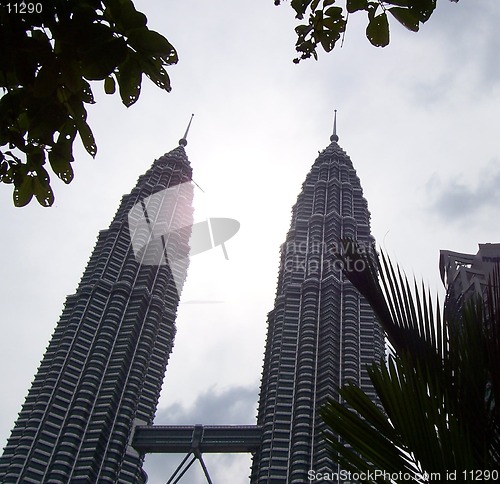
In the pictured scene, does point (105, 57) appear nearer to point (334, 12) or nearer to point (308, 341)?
point (334, 12)

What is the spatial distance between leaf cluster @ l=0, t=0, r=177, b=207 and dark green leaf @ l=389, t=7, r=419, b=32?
1.25 meters

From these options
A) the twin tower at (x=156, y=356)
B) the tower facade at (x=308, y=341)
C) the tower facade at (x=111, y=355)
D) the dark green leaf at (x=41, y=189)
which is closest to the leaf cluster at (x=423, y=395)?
the dark green leaf at (x=41, y=189)

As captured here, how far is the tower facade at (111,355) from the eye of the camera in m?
76.2

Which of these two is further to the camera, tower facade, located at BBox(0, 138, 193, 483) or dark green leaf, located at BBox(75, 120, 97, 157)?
tower facade, located at BBox(0, 138, 193, 483)

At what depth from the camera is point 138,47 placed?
2.97 meters

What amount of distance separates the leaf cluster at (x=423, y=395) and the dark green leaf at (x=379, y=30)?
1206 millimetres

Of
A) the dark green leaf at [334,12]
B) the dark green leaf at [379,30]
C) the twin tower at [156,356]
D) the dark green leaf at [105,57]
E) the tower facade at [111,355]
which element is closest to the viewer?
the dark green leaf at [105,57]

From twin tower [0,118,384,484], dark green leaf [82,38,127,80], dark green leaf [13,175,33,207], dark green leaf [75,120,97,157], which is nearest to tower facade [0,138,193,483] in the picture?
twin tower [0,118,384,484]

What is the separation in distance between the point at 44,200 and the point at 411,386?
2.17 m

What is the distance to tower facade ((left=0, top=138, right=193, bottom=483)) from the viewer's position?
3002 inches

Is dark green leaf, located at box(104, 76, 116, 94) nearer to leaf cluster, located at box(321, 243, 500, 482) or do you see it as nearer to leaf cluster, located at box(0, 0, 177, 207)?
leaf cluster, located at box(0, 0, 177, 207)

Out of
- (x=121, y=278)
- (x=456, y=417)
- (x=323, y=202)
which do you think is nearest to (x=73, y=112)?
(x=456, y=417)

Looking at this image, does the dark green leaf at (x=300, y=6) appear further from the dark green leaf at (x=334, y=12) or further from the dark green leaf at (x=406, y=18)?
the dark green leaf at (x=406, y=18)

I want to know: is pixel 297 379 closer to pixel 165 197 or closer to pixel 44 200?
pixel 165 197
